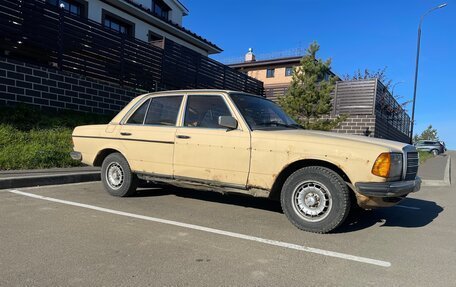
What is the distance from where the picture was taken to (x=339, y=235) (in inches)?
177

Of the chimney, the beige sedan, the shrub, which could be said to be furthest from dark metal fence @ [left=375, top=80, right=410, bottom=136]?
the chimney

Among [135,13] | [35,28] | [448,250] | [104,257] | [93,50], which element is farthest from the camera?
[135,13]

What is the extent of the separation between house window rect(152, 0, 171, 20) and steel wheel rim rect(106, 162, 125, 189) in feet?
62.9

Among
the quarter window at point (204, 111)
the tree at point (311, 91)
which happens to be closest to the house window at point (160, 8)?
the tree at point (311, 91)

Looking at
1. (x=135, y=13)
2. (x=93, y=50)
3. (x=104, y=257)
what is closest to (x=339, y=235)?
(x=104, y=257)

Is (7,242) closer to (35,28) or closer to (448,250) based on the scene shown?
(448,250)

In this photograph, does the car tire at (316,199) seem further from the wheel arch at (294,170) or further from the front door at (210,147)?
the front door at (210,147)

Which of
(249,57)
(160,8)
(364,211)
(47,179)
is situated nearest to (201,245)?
(364,211)

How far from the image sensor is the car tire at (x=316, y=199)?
4344 mm

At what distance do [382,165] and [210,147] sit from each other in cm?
214

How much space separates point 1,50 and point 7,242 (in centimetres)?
722

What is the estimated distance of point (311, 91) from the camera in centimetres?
1405

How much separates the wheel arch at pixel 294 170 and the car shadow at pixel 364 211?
0.49 meters

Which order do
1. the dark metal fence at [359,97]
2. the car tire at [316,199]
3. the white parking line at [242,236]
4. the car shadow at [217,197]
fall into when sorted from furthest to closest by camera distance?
the dark metal fence at [359,97] < the car shadow at [217,197] < the car tire at [316,199] < the white parking line at [242,236]
